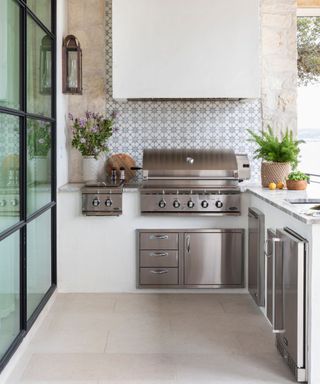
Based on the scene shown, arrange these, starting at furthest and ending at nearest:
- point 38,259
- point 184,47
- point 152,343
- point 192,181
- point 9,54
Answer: point 192,181 → point 184,47 → point 38,259 → point 152,343 → point 9,54

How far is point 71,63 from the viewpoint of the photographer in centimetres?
501

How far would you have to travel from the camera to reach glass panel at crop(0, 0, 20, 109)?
2.96m

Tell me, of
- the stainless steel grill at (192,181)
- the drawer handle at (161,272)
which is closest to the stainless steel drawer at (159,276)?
the drawer handle at (161,272)

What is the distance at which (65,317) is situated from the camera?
420cm

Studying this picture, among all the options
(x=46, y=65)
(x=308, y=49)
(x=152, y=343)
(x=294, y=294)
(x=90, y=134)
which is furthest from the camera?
(x=308, y=49)

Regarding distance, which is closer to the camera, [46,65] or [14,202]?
[14,202]

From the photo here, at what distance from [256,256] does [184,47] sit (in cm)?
183

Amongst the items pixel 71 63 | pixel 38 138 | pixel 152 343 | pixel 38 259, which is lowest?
Result: pixel 152 343

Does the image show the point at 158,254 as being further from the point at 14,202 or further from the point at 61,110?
the point at 14,202

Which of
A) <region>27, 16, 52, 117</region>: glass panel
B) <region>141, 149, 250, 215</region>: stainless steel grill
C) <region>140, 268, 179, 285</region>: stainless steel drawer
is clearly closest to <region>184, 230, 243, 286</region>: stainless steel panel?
<region>140, 268, 179, 285</region>: stainless steel drawer

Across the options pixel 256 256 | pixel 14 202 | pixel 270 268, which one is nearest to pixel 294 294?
pixel 270 268

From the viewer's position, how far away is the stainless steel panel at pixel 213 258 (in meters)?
4.81

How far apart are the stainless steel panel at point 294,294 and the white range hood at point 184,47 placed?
2.10 meters

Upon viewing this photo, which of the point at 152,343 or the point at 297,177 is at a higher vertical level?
the point at 297,177
